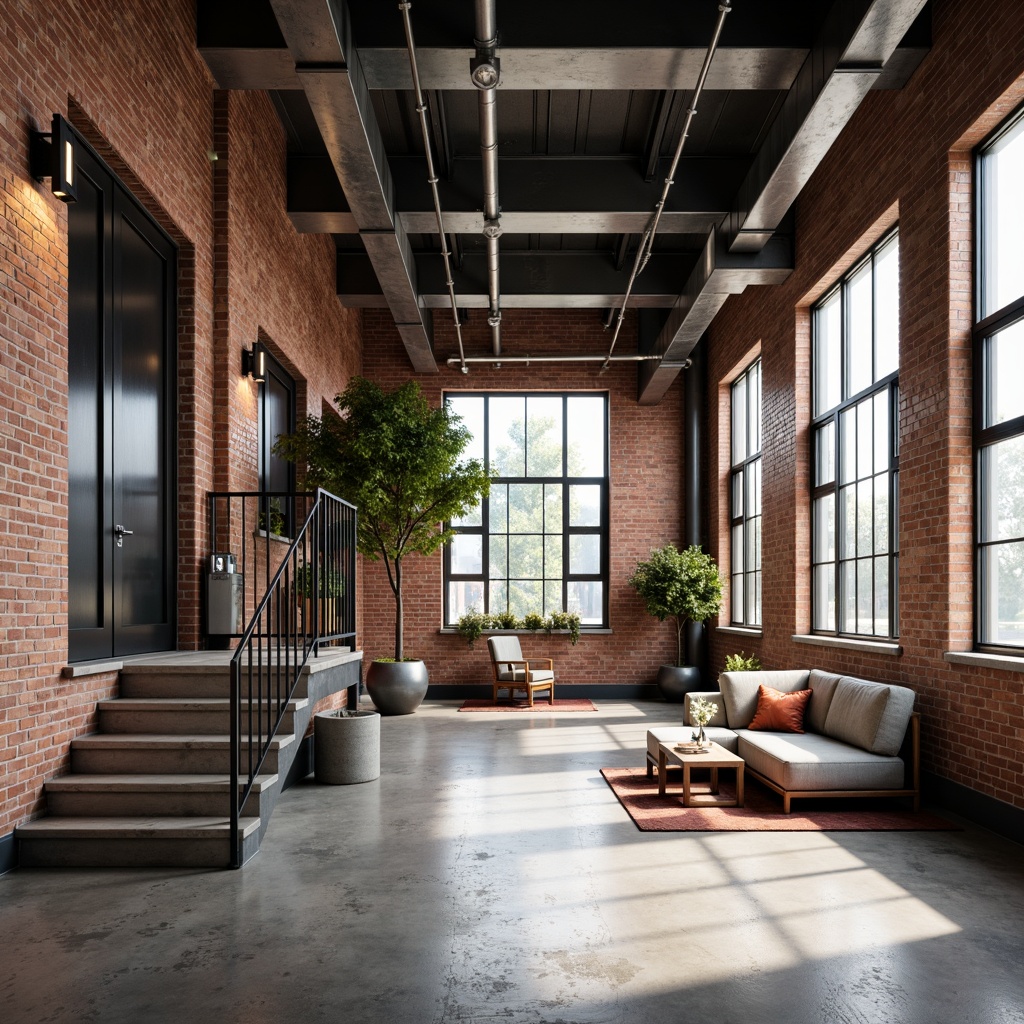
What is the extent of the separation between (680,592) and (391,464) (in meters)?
4.16

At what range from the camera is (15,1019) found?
2.73m

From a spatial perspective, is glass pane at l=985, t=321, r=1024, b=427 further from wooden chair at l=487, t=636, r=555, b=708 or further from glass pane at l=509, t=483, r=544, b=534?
glass pane at l=509, t=483, r=544, b=534

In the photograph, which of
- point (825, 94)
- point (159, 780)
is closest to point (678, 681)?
point (825, 94)

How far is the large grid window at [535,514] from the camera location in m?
12.7

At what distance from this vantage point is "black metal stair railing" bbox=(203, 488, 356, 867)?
14.0 ft

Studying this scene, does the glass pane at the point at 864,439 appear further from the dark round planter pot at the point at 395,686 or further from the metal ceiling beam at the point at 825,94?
the dark round planter pot at the point at 395,686

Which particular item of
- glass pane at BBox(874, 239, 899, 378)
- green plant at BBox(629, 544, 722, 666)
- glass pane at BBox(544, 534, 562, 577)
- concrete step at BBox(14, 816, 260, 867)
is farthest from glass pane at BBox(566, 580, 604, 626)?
A: concrete step at BBox(14, 816, 260, 867)

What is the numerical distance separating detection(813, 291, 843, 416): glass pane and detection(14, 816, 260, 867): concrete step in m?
6.03

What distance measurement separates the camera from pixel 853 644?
23.0 feet

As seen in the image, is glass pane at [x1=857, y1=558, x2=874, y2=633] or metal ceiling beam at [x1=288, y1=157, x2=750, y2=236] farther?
metal ceiling beam at [x1=288, y1=157, x2=750, y2=236]

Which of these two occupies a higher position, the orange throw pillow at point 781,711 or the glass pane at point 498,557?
the glass pane at point 498,557

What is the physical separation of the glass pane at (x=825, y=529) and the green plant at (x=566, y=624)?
4.41 meters

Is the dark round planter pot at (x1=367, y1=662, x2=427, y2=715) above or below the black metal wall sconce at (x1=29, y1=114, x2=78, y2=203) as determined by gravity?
below

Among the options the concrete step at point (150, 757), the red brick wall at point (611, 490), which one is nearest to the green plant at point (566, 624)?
the red brick wall at point (611, 490)
